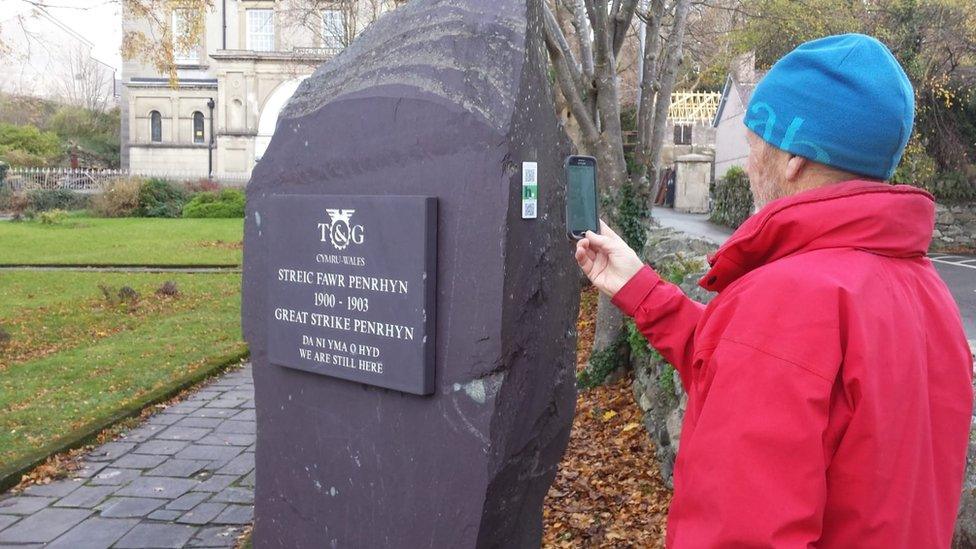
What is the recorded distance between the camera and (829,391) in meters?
1.52

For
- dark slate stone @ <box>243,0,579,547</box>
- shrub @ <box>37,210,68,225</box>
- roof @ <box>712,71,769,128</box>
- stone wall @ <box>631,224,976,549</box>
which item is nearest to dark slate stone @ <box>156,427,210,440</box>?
dark slate stone @ <box>243,0,579,547</box>

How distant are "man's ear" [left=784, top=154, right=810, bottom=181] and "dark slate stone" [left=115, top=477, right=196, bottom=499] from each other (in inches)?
192

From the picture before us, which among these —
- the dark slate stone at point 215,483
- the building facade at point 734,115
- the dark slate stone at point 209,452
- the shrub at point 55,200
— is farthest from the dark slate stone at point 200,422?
the shrub at point 55,200

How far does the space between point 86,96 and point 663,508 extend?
221 feet

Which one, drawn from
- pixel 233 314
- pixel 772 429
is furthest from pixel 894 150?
pixel 233 314

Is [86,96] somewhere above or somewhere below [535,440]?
above

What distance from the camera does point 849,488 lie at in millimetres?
1577

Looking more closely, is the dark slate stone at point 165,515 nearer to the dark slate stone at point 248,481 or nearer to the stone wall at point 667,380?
the dark slate stone at point 248,481

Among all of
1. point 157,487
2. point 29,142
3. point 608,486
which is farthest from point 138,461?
point 29,142

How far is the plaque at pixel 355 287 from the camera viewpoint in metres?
3.37

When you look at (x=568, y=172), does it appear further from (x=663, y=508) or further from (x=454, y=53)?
(x=663, y=508)

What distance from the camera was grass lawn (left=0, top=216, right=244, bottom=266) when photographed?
18391 millimetres

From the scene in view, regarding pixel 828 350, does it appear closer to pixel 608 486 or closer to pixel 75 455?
pixel 608 486

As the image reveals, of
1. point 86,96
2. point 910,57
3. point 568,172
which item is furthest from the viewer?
point 86,96
